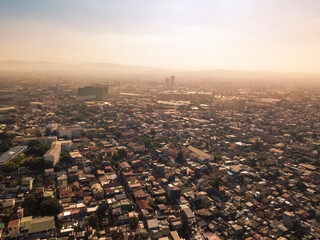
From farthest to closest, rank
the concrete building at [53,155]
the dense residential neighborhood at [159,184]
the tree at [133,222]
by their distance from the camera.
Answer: the concrete building at [53,155], the dense residential neighborhood at [159,184], the tree at [133,222]

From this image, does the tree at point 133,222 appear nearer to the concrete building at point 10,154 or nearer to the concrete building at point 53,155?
the concrete building at point 53,155

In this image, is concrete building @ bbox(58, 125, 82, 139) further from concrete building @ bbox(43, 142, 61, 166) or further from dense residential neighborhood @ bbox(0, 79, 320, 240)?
concrete building @ bbox(43, 142, 61, 166)

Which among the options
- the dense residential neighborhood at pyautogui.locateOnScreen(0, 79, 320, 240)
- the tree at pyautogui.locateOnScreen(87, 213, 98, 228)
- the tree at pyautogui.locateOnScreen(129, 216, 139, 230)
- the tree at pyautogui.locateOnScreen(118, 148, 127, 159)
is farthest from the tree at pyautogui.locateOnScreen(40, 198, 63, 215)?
the tree at pyautogui.locateOnScreen(118, 148, 127, 159)

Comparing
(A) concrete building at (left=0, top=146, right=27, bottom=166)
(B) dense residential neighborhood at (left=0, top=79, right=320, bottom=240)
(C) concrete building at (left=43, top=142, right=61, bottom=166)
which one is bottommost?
(B) dense residential neighborhood at (left=0, top=79, right=320, bottom=240)

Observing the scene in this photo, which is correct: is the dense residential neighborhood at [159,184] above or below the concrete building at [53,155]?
below

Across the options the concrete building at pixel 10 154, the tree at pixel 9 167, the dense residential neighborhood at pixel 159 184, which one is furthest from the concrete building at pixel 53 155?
the concrete building at pixel 10 154

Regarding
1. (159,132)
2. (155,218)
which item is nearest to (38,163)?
(155,218)

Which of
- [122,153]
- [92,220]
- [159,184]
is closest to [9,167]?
[122,153]

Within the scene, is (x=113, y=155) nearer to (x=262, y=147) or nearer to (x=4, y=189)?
(x=4, y=189)

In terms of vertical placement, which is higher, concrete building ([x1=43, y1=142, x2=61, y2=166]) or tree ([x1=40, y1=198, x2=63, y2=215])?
concrete building ([x1=43, y1=142, x2=61, y2=166])

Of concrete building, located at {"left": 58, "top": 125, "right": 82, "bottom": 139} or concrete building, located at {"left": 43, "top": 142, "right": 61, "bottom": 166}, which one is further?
concrete building, located at {"left": 58, "top": 125, "right": 82, "bottom": 139}
